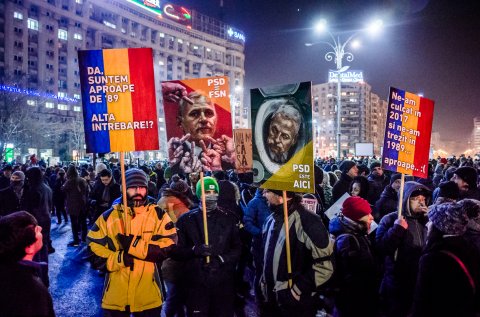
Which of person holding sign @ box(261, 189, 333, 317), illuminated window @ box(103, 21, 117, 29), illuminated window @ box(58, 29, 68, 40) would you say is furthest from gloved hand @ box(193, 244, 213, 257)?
illuminated window @ box(103, 21, 117, 29)

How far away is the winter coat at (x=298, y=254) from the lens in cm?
386

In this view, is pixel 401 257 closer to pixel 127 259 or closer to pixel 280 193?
pixel 280 193

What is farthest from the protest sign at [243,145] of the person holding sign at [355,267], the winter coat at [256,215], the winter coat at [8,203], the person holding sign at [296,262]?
the person holding sign at [355,267]

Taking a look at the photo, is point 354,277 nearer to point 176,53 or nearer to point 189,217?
point 189,217

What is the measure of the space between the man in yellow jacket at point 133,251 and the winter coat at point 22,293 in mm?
1334

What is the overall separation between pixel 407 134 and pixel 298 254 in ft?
8.79

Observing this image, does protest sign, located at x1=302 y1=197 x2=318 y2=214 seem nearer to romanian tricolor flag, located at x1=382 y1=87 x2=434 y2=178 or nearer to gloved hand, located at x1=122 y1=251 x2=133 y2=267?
romanian tricolor flag, located at x1=382 y1=87 x2=434 y2=178

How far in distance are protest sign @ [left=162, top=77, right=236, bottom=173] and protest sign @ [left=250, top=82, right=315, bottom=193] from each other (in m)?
0.72

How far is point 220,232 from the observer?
4.83 meters

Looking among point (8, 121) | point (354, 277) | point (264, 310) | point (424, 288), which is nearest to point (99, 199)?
point (264, 310)

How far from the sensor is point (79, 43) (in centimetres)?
8662

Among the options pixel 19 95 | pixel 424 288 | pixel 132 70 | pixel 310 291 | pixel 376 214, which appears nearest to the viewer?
pixel 424 288

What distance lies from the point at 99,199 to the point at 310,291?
21.7ft

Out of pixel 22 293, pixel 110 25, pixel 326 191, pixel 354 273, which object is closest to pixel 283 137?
pixel 354 273
